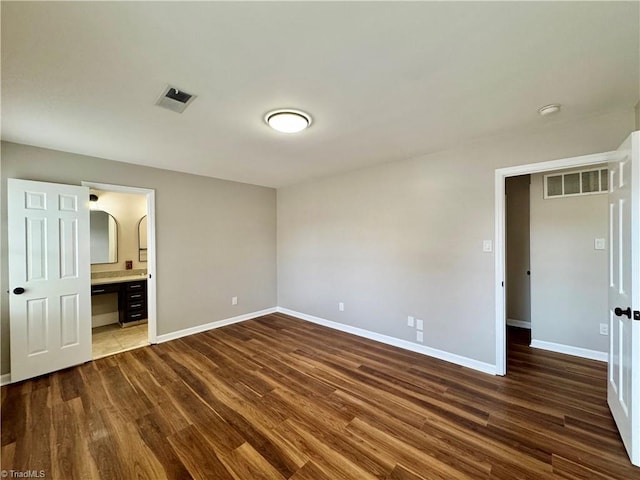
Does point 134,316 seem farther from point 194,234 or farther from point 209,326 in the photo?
point 194,234

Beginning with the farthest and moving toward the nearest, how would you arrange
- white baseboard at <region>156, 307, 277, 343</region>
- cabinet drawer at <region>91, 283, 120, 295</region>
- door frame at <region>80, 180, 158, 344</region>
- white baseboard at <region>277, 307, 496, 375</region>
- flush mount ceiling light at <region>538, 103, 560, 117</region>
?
cabinet drawer at <region>91, 283, 120, 295</region>, white baseboard at <region>156, 307, 277, 343</region>, door frame at <region>80, 180, 158, 344</region>, white baseboard at <region>277, 307, 496, 375</region>, flush mount ceiling light at <region>538, 103, 560, 117</region>

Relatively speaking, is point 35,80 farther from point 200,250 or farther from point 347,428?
point 347,428

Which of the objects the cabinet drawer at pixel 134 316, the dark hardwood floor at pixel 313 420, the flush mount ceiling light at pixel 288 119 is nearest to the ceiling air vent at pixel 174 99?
the flush mount ceiling light at pixel 288 119

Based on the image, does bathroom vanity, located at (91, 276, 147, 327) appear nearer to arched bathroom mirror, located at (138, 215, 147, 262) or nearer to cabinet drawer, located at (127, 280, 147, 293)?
cabinet drawer, located at (127, 280, 147, 293)

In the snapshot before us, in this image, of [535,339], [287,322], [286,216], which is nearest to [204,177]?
[286,216]

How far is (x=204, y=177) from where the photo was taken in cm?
415

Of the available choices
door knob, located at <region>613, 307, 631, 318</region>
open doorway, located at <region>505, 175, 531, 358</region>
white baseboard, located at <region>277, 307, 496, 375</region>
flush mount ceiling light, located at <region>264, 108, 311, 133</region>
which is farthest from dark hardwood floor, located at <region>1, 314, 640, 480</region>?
flush mount ceiling light, located at <region>264, 108, 311, 133</region>

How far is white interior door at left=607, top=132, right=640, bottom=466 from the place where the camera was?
159 centimetres

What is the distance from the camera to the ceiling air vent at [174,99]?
1.80m

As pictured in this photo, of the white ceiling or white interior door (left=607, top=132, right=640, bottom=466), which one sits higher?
the white ceiling

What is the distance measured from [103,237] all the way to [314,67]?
16.2 ft

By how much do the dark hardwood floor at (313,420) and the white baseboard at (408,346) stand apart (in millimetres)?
102

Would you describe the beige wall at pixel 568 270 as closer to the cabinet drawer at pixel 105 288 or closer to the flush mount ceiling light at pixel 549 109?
the flush mount ceiling light at pixel 549 109

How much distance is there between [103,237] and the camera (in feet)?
14.9
